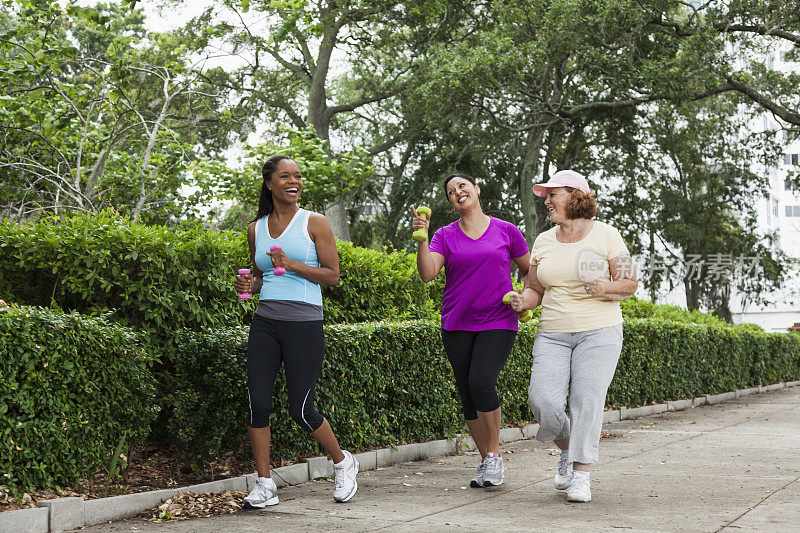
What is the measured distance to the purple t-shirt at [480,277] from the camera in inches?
232

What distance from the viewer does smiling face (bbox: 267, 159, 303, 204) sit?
550cm

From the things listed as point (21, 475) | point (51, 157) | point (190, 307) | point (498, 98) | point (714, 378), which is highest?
point (498, 98)

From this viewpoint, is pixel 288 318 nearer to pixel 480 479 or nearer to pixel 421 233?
pixel 421 233

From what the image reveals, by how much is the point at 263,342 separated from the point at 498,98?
17093mm

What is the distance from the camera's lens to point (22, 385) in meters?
4.73

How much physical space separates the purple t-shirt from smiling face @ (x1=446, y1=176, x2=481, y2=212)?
0.21 m

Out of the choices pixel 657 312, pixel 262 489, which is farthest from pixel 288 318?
pixel 657 312

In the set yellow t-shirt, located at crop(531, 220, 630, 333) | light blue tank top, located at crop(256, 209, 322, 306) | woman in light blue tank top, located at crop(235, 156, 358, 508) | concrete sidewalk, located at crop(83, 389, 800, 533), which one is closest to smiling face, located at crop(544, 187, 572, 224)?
yellow t-shirt, located at crop(531, 220, 630, 333)

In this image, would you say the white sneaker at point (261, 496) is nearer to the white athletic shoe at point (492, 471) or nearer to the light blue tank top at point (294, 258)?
the light blue tank top at point (294, 258)

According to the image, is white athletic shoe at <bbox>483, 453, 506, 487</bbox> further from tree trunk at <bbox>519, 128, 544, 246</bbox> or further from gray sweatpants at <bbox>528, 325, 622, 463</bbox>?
tree trunk at <bbox>519, 128, 544, 246</bbox>

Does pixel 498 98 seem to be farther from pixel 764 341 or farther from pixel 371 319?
pixel 371 319

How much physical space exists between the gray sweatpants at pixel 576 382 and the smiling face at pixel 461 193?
1108mm

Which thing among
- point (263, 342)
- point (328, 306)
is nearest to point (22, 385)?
point (263, 342)

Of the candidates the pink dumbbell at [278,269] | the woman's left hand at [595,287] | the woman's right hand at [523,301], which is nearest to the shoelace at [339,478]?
the pink dumbbell at [278,269]
